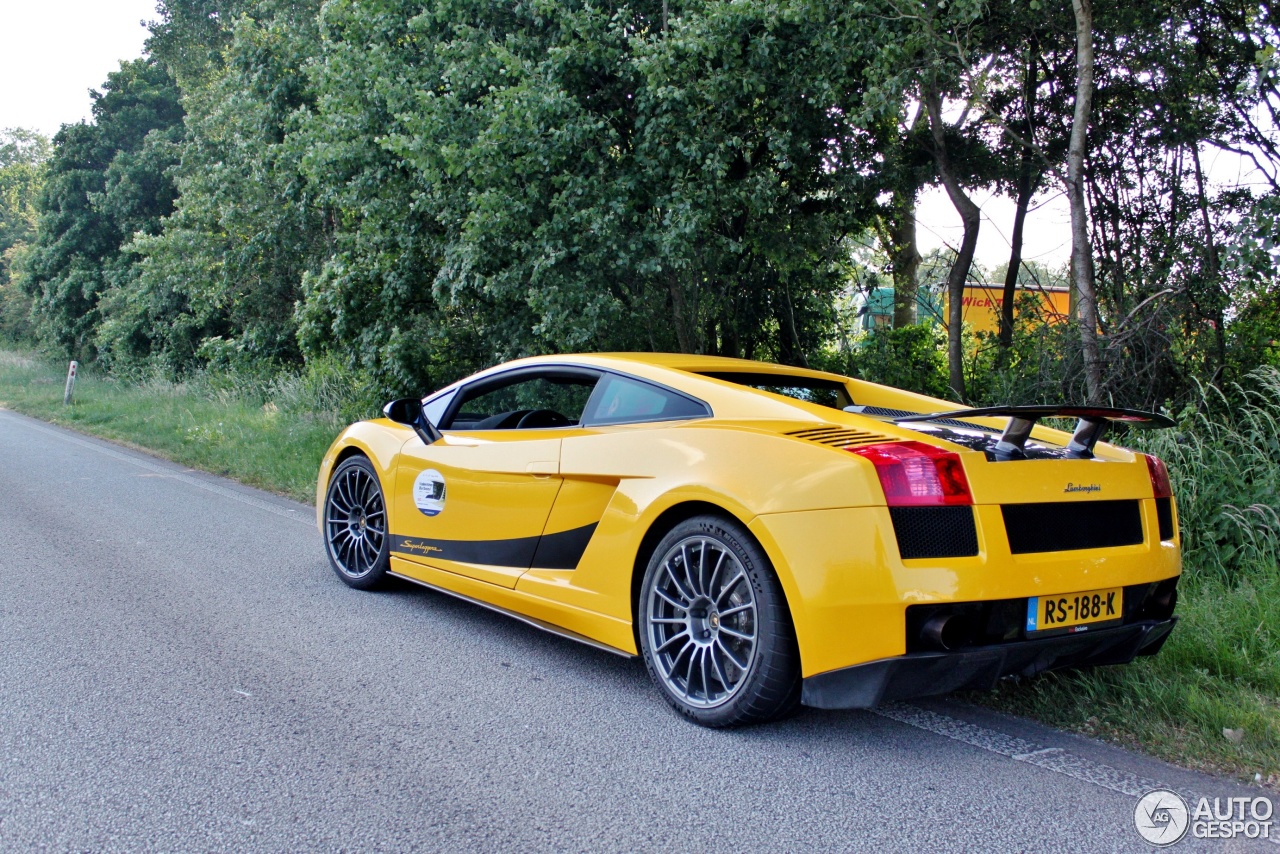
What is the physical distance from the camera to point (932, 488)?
3113 millimetres

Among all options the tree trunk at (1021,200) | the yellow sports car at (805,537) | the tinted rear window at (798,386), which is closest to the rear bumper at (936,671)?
the yellow sports car at (805,537)

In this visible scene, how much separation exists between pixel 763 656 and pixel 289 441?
34.2 feet

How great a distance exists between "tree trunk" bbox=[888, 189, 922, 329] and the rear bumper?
8.67 meters

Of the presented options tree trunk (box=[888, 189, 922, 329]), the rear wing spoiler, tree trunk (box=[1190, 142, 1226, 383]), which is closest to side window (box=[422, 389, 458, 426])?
the rear wing spoiler

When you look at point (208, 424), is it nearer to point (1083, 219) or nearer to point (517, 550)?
point (517, 550)

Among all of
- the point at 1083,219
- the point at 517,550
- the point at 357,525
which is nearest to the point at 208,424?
the point at 357,525

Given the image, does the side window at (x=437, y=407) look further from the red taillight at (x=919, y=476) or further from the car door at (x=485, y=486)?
the red taillight at (x=919, y=476)

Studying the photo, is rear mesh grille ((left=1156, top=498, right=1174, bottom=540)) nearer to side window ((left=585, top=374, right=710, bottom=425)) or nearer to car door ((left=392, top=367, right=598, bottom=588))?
side window ((left=585, top=374, right=710, bottom=425))

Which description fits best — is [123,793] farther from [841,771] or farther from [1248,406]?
[1248,406]

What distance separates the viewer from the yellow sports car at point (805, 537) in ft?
10.1

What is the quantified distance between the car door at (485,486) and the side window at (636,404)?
0.49 feet

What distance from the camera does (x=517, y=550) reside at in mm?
4340

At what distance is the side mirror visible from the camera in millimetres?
5148

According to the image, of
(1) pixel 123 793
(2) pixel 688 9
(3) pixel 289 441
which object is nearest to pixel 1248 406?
(2) pixel 688 9
